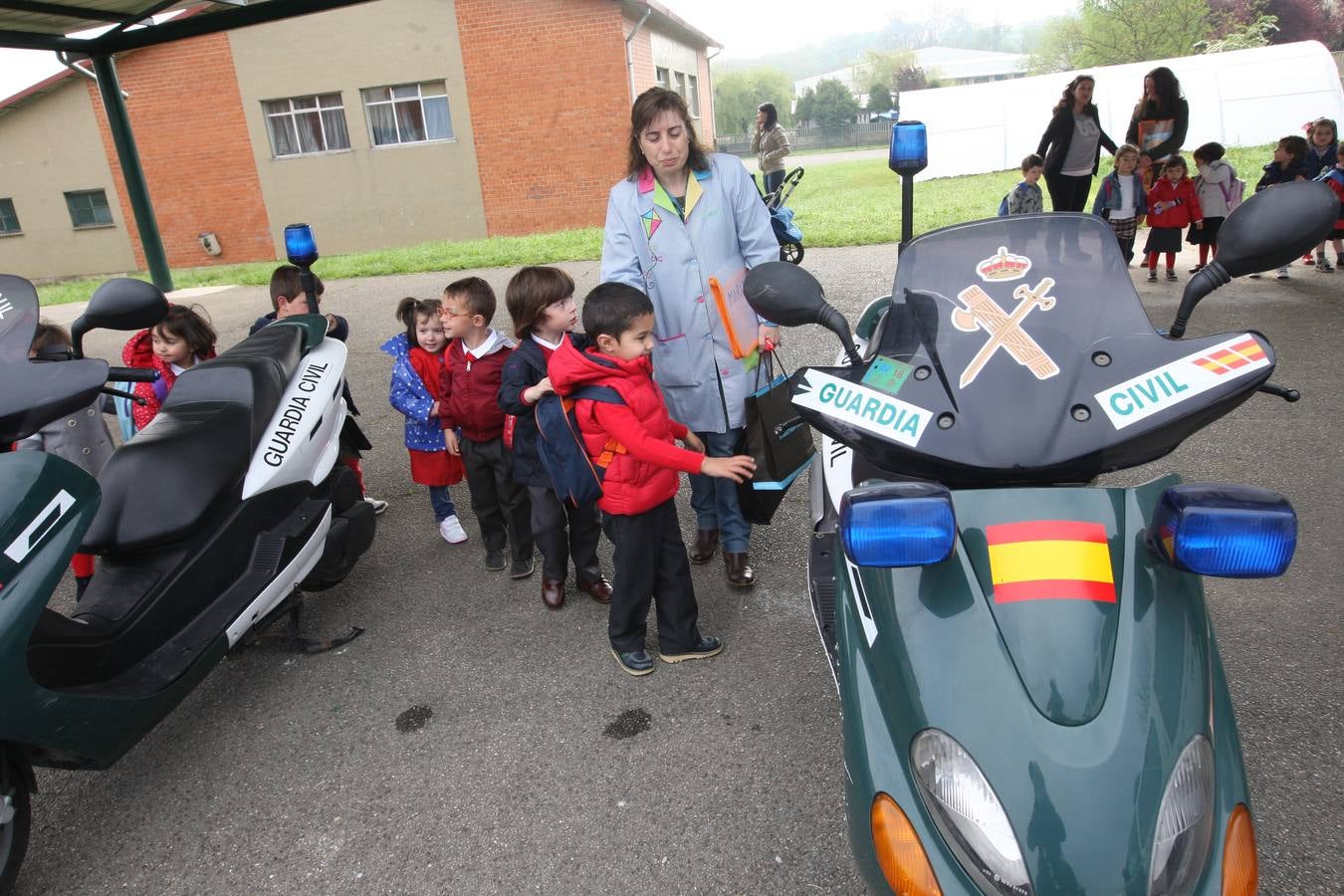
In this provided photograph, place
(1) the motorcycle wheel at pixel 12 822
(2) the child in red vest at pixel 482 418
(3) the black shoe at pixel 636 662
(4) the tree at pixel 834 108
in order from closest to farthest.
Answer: (1) the motorcycle wheel at pixel 12 822 → (3) the black shoe at pixel 636 662 → (2) the child in red vest at pixel 482 418 → (4) the tree at pixel 834 108

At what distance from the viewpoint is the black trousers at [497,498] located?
373cm

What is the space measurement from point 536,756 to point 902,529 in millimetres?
1677

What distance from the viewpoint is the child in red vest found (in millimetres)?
3574

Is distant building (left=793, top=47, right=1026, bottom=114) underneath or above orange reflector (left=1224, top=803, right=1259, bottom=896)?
above

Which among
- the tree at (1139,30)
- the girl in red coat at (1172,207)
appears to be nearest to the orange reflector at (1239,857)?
the girl in red coat at (1172,207)

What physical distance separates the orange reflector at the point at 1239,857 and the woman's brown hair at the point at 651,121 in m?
2.56

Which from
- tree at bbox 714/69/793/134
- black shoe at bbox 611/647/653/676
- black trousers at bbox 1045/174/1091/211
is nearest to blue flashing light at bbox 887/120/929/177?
black shoe at bbox 611/647/653/676

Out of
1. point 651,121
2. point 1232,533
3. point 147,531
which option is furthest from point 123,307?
point 1232,533

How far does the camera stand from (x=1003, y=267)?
1924 mm

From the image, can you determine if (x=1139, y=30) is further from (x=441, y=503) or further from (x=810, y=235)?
(x=441, y=503)

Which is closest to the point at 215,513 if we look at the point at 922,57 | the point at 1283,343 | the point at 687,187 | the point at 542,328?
the point at 542,328

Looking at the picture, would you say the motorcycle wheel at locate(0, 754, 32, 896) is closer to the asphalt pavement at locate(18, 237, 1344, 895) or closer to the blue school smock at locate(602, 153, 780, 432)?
the asphalt pavement at locate(18, 237, 1344, 895)

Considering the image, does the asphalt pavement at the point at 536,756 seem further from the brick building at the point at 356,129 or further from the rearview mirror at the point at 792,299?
the brick building at the point at 356,129

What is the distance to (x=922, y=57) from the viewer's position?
119 m
